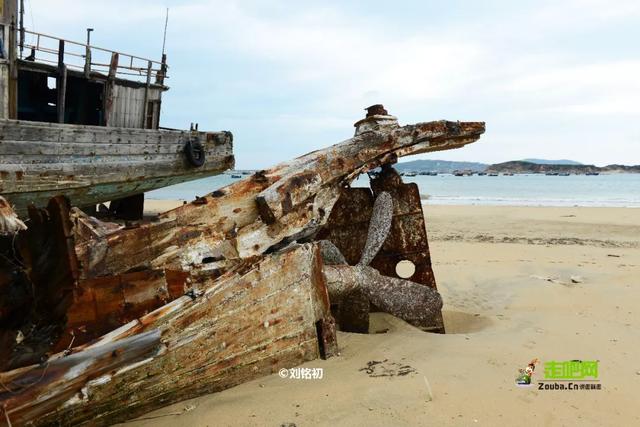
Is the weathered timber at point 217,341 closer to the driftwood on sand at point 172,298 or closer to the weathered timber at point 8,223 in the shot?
the driftwood on sand at point 172,298

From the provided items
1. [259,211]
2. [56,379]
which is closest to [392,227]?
[259,211]

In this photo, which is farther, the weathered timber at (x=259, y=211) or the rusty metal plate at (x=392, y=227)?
the rusty metal plate at (x=392, y=227)

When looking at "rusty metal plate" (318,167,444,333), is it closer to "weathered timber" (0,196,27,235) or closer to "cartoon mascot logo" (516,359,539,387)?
"cartoon mascot logo" (516,359,539,387)

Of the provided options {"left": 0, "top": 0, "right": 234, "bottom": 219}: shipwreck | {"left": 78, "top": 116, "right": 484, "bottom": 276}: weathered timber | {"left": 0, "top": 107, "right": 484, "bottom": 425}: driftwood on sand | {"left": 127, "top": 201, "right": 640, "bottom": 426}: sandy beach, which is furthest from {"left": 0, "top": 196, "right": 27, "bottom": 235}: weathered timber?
{"left": 0, "top": 0, "right": 234, "bottom": 219}: shipwreck

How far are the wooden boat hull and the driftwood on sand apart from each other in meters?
4.94

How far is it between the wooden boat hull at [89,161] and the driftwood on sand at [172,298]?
16.2 feet

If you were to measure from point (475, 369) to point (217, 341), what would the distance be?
1.56 metres

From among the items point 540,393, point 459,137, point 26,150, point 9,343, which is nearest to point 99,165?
point 26,150

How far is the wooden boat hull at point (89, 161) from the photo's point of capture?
23.0ft

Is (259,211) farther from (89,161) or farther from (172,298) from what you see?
(89,161)

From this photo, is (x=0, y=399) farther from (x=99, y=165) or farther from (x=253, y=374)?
(x=99, y=165)

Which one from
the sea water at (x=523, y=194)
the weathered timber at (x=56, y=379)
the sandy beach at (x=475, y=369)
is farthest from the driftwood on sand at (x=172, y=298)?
the sea water at (x=523, y=194)

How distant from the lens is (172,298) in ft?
8.85

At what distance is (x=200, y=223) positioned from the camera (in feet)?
10.1
